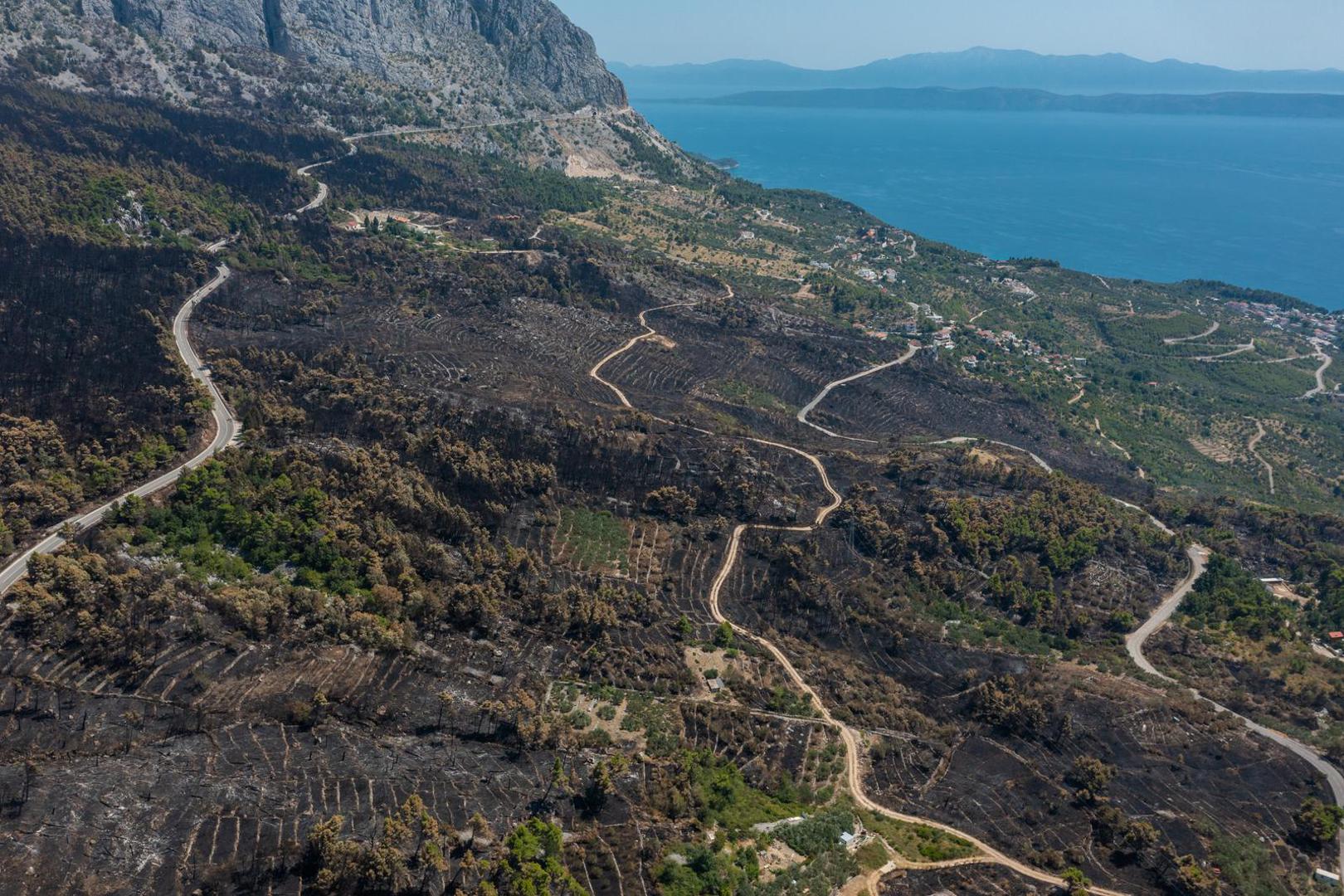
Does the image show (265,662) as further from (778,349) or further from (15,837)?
(778,349)

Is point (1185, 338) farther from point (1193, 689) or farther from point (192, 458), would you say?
point (192, 458)

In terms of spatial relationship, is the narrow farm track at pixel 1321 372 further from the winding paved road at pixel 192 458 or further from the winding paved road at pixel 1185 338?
the winding paved road at pixel 192 458

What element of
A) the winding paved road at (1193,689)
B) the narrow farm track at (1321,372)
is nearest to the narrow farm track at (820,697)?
the winding paved road at (1193,689)

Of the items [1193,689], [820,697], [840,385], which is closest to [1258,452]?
[840,385]

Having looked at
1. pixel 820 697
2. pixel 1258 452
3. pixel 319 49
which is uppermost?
pixel 319 49

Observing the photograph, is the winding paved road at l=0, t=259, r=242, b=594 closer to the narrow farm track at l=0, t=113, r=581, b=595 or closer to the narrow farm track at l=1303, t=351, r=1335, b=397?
the narrow farm track at l=0, t=113, r=581, b=595

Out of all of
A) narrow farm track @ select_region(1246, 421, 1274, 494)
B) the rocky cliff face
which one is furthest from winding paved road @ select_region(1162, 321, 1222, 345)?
the rocky cliff face
